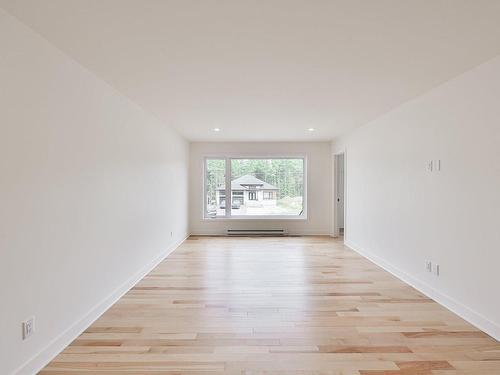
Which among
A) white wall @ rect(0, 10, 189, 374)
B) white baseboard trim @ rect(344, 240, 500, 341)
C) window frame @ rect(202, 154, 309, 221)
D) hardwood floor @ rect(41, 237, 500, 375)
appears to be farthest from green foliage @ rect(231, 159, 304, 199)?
white wall @ rect(0, 10, 189, 374)

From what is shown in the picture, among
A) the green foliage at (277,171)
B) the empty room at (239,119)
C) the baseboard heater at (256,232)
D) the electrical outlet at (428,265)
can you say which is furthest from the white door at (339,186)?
the electrical outlet at (428,265)

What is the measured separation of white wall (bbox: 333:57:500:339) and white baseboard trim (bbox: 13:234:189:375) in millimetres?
3415

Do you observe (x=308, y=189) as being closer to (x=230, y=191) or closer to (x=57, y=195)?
(x=230, y=191)

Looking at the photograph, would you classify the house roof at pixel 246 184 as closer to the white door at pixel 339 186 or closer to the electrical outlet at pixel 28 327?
the white door at pixel 339 186

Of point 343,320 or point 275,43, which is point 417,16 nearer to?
point 275,43

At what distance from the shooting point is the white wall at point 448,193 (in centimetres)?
277

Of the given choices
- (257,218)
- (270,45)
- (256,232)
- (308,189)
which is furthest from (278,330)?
(308,189)

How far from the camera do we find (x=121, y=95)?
12.2 feet

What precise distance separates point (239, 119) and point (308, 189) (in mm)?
3407

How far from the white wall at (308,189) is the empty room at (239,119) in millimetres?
2744

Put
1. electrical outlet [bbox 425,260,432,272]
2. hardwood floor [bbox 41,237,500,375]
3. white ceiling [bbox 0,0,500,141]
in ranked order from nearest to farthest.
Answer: white ceiling [bbox 0,0,500,141] → hardwood floor [bbox 41,237,500,375] → electrical outlet [bbox 425,260,432,272]

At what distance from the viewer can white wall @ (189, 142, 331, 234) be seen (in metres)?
7.93

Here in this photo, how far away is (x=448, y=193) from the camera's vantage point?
10.9 ft

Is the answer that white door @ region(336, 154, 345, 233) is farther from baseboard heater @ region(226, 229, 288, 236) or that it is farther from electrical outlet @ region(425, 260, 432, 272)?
electrical outlet @ region(425, 260, 432, 272)
